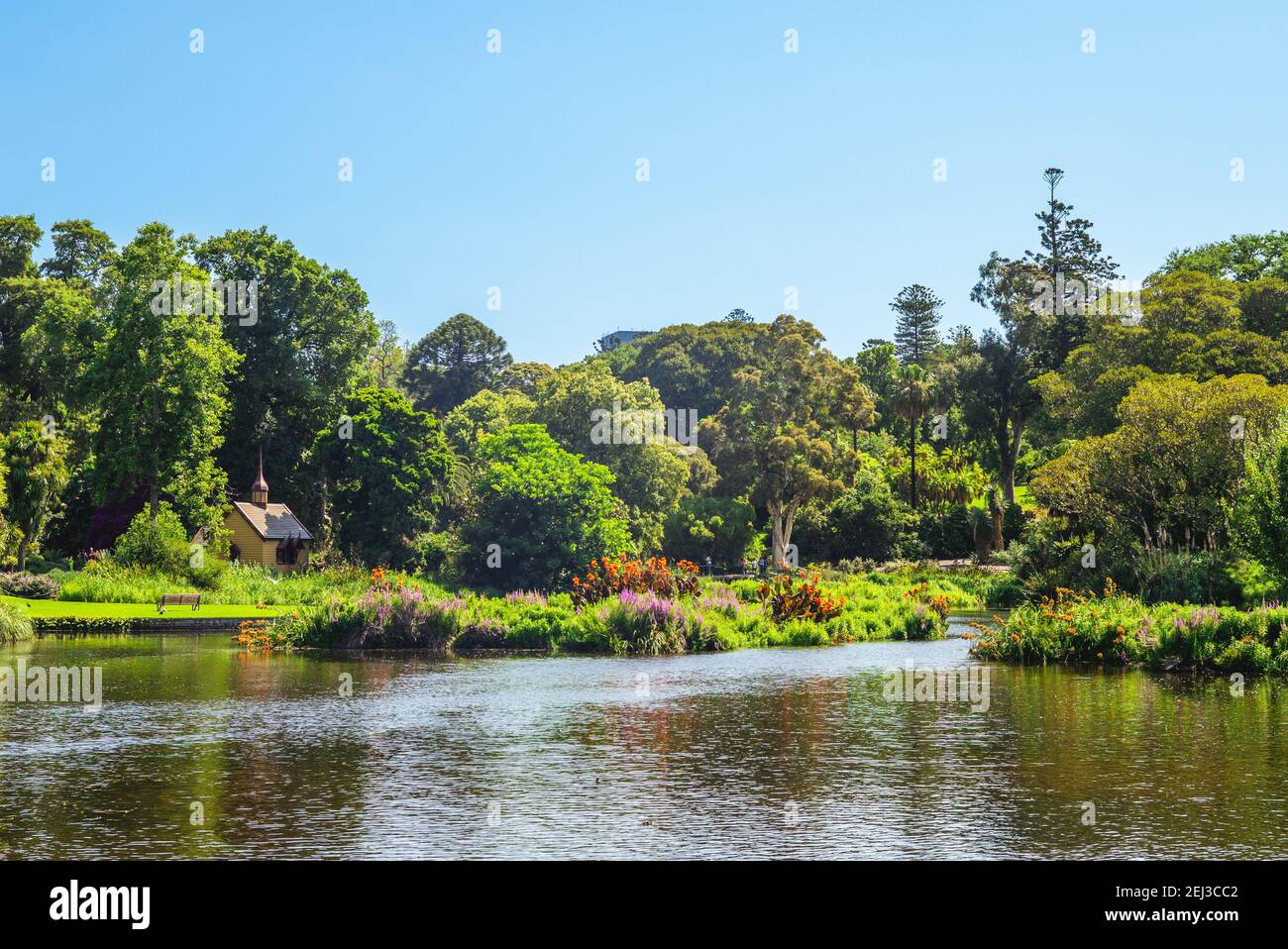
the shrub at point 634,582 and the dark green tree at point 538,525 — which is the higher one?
the dark green tree at point 538,525

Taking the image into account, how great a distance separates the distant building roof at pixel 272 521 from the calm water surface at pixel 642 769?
46037 mm

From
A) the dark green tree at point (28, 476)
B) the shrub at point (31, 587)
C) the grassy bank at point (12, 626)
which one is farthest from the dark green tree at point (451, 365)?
the grassy bank at point (12, 626)

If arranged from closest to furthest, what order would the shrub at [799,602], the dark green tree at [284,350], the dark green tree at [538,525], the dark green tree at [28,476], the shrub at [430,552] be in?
the shrub at [799,602], the dark green tree at [538,525], the dark green tree at [28,476], the shrub at [430,552], the dark green tree at [284,350]

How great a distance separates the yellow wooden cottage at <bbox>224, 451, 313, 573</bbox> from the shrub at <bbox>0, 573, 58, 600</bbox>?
817 inches

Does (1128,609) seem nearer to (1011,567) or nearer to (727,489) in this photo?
(1011,567)

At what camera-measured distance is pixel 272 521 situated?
7412 cm

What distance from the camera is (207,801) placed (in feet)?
47.3

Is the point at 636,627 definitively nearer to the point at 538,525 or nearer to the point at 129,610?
the point at 129,610

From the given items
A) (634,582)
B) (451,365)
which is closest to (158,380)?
(634,582)

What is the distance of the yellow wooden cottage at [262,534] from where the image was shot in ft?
237

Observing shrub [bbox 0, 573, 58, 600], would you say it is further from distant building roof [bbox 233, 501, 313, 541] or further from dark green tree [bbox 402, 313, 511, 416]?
dark green tree [bbox 402, 313, 511, 416]

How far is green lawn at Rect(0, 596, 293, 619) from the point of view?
42844mm

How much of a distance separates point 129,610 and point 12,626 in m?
8.42

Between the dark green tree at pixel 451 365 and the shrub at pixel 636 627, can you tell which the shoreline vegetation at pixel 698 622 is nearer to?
the shrub at pixel 636 627
